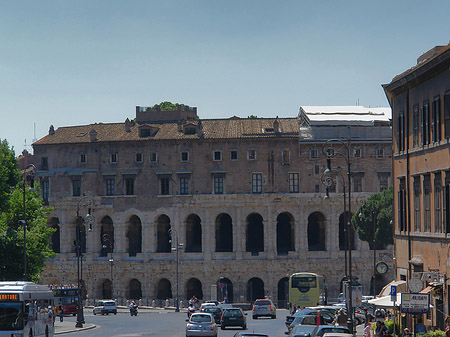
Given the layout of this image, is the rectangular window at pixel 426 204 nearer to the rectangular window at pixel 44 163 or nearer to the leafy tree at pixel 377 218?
the leafy tree at pixel 377 218

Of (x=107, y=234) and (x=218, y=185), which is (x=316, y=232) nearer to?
(x=218, y=185)

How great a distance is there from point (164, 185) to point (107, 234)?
8710 millimetres

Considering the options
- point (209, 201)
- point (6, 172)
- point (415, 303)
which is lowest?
point (415, 303)

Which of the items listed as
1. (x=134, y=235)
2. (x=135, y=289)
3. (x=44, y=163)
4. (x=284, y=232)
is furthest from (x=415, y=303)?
(x=44, y=163)

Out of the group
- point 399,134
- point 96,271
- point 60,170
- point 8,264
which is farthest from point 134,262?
point 399,134

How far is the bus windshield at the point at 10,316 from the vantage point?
114 feet

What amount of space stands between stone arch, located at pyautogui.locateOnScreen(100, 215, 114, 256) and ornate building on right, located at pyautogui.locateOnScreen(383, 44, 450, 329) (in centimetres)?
6419

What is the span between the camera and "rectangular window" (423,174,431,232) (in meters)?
38.4

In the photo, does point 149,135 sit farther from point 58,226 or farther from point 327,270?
point 327,270

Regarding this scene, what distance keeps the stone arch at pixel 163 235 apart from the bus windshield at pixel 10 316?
69128mm

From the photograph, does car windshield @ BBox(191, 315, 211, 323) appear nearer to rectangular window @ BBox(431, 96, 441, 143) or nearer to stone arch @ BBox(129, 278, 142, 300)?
rectangular window @ BBox(431, 96, 441, 143)

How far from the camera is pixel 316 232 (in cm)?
10425

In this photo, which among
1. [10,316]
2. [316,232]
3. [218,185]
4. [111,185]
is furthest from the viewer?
[316,232]

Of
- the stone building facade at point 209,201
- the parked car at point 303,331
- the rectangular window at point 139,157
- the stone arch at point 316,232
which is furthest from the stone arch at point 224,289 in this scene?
the parked car at point 303,331
